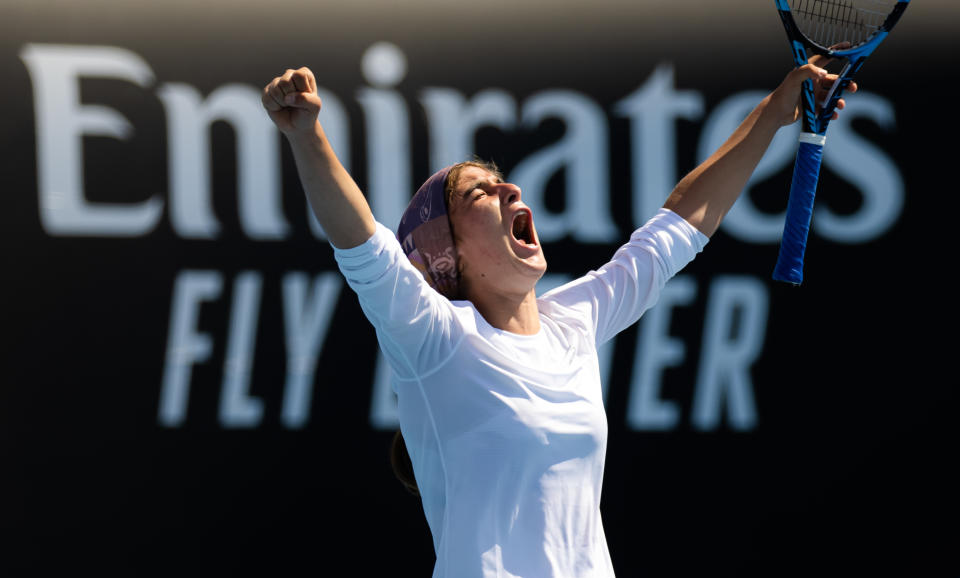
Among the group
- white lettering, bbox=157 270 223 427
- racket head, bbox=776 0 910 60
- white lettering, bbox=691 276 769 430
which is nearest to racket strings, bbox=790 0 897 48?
racket head, bbox=776 0 910 60

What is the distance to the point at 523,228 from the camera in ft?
7.22

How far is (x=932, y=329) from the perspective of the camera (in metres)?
3.82

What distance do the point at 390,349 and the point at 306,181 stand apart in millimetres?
343

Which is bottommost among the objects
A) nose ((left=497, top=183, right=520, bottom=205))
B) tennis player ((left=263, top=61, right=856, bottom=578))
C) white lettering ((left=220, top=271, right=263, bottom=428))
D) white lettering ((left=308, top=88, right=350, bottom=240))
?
white lettering ((left=220, top=271, right=263, bottom=428))

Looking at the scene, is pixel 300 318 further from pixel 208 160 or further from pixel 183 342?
pixel 208 160

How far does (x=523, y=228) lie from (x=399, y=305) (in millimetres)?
534

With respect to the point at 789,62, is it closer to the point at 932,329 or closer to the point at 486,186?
the point at 932,329

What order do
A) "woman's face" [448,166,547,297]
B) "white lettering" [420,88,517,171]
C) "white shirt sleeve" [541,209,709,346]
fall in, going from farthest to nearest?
"white lettering" [420,88,517,171] → "white shirt sleeve" [541,209,709,346] → "woman's face" [448,166,547,297]

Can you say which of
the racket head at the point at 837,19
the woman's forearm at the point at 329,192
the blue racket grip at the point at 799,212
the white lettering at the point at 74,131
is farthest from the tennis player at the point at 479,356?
the white lettering at the point at 74,131

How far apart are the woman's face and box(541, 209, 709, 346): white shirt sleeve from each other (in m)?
0.22

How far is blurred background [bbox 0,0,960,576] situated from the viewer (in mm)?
3619

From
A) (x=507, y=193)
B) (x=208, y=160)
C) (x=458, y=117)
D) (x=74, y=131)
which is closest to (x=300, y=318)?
(x=208, y=160)

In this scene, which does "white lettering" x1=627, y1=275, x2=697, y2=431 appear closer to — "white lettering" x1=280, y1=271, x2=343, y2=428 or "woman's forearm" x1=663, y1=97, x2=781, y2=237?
"white lettering" x1=280, y1=271, x2=343, y2=428

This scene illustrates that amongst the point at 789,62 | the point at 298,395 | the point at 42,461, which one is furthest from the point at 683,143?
the point at 42,461
